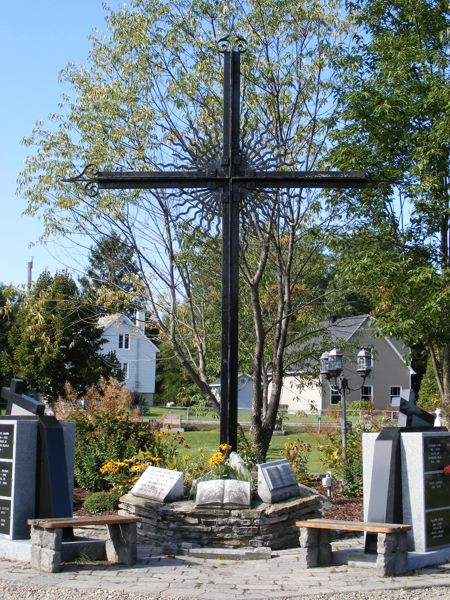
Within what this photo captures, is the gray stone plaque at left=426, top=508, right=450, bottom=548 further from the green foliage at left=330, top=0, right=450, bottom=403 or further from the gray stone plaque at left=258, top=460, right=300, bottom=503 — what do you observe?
the green foliage at left=330, top=0, right=450, bottom=403

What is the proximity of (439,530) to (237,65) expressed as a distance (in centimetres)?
544

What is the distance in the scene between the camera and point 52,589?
6.30 metres

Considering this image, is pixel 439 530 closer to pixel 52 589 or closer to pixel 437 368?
pixel 52 589

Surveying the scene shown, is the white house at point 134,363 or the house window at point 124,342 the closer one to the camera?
the white house at point 134,363

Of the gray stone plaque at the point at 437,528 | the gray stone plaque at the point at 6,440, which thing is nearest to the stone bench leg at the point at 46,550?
the gray stone plaque at the point at 6,440

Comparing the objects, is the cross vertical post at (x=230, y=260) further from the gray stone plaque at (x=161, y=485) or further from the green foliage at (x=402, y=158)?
the green foliage at (x=402, y=158)

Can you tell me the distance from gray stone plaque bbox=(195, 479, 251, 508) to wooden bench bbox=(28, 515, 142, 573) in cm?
111

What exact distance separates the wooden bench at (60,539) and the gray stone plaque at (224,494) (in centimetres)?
111

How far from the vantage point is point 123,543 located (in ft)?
24.0

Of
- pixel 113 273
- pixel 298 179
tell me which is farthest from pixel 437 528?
pixel 113 273

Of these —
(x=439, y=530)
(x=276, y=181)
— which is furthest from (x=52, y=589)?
(x=276, y=181)

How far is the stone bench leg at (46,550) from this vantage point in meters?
6.96

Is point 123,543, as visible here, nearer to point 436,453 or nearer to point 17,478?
point 17,478

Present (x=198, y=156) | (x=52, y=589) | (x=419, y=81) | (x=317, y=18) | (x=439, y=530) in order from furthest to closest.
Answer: (x=317, y=18) < (x=419, y=81) < (x=198, y=156) < (x=439, y=530) < (x=52, y=589)
